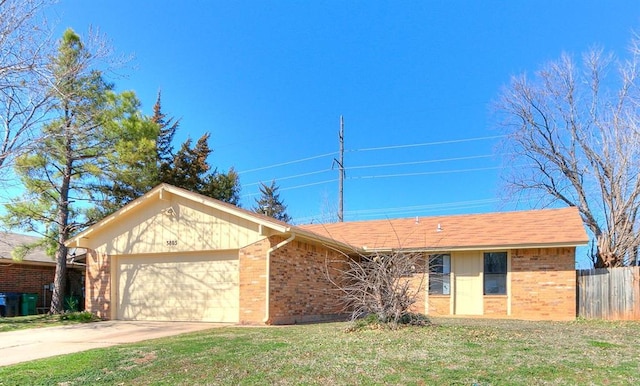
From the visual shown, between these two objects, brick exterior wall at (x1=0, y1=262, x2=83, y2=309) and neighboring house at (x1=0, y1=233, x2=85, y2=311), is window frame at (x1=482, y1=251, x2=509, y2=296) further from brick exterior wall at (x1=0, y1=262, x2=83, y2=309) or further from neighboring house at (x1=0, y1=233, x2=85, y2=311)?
brick exterior wall at (x1=0, y1=262, x2=83, y2=309)

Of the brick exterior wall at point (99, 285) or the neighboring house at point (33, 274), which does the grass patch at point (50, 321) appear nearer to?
the brick exterior wall at point (99, 285)

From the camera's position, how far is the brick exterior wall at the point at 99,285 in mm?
14570

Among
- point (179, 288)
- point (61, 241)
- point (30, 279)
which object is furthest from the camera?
point (30, 279)

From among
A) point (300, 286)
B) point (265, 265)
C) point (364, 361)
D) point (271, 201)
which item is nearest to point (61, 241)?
point (265, 265)

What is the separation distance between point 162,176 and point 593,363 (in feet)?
80.3

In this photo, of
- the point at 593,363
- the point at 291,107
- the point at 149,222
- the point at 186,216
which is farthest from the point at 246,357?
the point at 291,107

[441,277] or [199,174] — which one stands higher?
[199,174]

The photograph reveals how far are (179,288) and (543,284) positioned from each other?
1116 centimetres

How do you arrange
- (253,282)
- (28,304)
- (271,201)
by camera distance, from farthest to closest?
(271,201) < (28,304) < (253,282)

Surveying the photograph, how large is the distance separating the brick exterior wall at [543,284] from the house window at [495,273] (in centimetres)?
33

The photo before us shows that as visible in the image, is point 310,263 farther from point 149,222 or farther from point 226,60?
point 226,60

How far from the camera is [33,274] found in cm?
2039

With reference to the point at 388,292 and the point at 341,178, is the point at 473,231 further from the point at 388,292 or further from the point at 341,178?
the point at 341,178

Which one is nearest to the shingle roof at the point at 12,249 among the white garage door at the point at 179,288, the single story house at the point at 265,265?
the single story house at the point at 265,265
